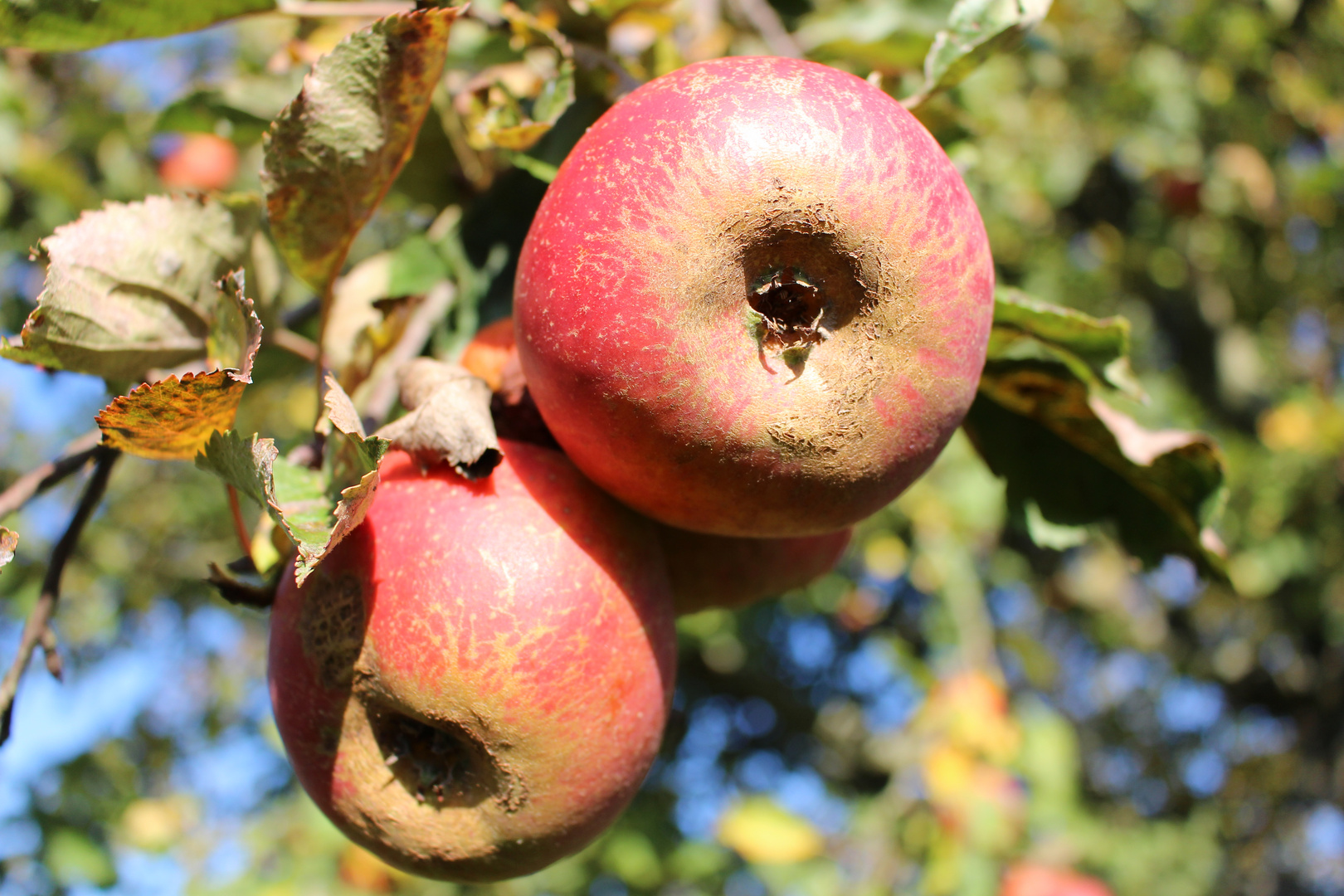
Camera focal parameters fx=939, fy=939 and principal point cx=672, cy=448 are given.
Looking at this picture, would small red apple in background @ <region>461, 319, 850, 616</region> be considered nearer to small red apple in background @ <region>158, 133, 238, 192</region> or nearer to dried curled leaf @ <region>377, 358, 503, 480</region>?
dried curled leaf @ <region>377, 358, 503, 480</region>

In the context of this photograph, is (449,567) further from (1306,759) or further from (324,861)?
(1306,759)

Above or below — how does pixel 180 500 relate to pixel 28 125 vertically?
below

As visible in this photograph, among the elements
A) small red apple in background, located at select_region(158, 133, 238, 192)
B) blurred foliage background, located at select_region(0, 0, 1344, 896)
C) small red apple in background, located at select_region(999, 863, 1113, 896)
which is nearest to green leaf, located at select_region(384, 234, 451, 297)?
blurred foliage background, located at select_region(0, 0, 1344, 896)

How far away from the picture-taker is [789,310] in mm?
730

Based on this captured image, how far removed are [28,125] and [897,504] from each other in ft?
8.20

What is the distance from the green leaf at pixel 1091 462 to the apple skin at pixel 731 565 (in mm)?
227

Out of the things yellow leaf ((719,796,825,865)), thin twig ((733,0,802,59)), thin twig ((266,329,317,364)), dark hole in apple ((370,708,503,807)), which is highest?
thin twig ((733,0,802,59))

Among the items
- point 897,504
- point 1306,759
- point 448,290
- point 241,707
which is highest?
point 448,290

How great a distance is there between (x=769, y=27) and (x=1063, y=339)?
27.0 inches

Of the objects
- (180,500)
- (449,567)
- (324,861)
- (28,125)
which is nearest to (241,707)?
(180,500)

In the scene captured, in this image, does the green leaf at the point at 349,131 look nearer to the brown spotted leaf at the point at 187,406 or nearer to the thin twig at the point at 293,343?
the brown spotted leaf at the point at 187,406

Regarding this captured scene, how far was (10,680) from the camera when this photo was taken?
84cm

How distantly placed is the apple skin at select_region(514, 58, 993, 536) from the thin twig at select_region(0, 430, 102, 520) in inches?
20.7

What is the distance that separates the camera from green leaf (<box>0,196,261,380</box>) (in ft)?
2.72
